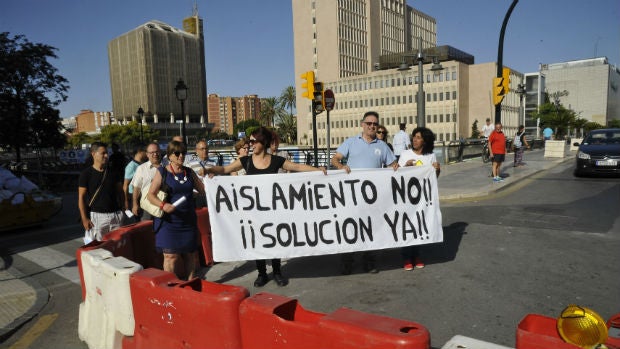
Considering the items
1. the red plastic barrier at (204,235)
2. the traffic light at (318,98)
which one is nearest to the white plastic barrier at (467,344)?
the red plastic barrier at (204,235)

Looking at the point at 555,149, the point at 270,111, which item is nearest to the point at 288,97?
the point at 270,111

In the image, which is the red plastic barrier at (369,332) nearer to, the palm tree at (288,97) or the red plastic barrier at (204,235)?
the red plastic barrier at (204,235)

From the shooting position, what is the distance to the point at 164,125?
5822 inches

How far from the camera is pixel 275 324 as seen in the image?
2656 mm

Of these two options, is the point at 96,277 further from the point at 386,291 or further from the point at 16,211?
the point at 16,211

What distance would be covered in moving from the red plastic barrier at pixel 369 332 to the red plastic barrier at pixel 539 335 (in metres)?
0.44

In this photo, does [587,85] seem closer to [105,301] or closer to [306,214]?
[306,214]

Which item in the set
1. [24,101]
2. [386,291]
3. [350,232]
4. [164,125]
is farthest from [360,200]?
[164,125]

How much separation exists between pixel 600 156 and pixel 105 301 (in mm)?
14507

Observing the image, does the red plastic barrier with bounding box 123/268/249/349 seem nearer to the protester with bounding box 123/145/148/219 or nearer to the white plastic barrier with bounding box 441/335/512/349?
the white plastic barrier with bounding box 441/335/512/349

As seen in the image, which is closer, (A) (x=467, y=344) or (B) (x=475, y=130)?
(A) (x=467, y=344)

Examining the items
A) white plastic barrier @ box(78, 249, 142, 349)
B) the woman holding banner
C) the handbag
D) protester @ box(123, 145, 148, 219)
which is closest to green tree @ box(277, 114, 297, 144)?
protester @ box(123, 145, 148, 219)

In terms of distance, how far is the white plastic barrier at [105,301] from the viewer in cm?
361

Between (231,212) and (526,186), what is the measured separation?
10487 mm
